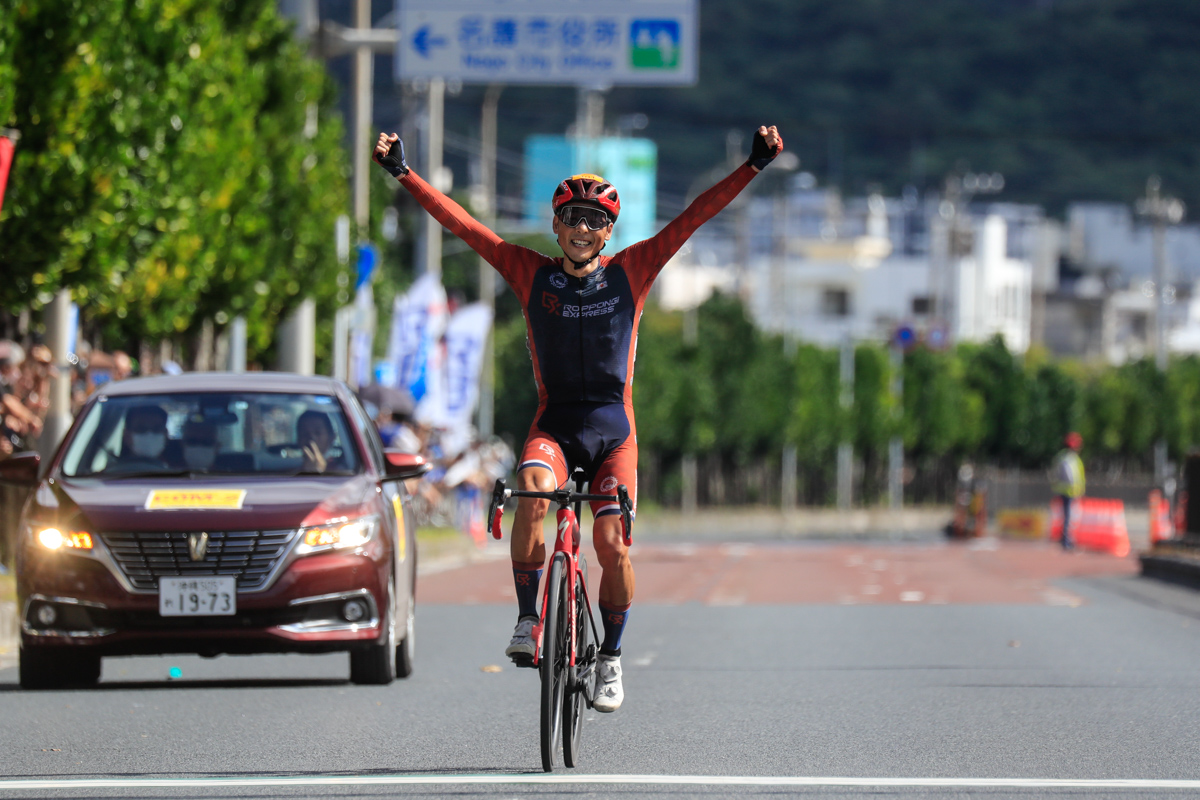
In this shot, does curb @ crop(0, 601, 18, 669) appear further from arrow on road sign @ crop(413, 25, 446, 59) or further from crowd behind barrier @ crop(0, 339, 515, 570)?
arrow on road sign @ crop(413, 25, 446, 59)

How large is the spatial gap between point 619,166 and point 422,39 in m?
80.1

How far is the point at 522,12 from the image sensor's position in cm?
3058

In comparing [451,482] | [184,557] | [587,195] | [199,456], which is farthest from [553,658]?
[451,482]

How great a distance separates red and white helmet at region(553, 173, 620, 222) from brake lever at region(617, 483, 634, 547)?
41.6 inches

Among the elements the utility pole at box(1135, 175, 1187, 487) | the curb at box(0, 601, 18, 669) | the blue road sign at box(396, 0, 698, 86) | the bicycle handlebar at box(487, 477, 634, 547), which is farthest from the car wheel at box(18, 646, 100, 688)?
the utility pole at box(1135, 175, 1187, 487)

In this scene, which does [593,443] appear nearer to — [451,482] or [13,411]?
[13,411]

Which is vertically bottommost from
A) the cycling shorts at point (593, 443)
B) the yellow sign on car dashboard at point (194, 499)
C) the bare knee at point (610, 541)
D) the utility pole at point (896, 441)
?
the utility pole at point (896, 441)

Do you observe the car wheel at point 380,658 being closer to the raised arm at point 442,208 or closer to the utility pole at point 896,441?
the raised arm at point 442,208

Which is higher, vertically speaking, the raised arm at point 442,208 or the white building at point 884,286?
the white building at point 884,286

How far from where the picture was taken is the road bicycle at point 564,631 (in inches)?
A: 285

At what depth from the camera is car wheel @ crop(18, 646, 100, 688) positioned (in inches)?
406

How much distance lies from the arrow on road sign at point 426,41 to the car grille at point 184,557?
21.9 m

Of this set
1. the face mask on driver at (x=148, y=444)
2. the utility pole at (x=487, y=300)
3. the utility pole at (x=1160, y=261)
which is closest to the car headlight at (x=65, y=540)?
the face mask on driver at (x=148, y=444)

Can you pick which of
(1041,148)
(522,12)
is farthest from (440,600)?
(1041,148)
